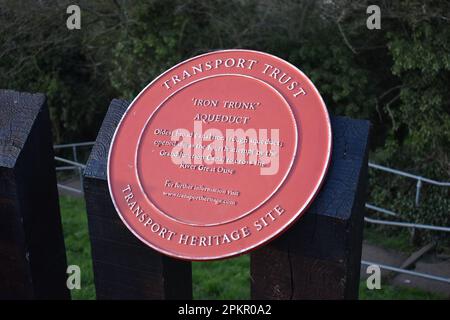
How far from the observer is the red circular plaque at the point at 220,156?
283 centimetres

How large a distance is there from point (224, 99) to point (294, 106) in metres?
0.40

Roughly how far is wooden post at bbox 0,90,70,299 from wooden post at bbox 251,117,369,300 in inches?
54.4

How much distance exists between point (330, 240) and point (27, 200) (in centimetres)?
178

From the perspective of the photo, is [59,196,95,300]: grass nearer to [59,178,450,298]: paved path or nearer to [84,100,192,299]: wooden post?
[84,100,192,299]: wooden post

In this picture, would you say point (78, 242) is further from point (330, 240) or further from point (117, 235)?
point (330, 240)

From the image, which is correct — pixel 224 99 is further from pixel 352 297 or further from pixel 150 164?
pixel 352 297

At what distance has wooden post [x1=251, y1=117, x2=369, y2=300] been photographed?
2.75 m

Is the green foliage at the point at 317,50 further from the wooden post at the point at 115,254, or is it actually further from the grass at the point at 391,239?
the wooden post at the point at 115,254

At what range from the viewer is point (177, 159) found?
10.2 ft

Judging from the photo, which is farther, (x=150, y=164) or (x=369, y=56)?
(x=369, y=56)

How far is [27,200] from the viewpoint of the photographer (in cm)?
338

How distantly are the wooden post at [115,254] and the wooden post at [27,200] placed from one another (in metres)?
0.40

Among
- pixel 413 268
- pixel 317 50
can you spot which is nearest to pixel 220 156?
pixel 413 268

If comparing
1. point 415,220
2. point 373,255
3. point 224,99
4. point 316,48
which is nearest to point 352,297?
point 224,99
